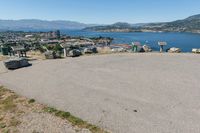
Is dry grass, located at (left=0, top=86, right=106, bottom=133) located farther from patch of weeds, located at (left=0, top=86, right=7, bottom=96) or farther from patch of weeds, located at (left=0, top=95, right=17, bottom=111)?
patch of weeds, located at (left=0, top=86, right=7, bottom=96)

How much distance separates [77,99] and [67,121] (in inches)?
89.1

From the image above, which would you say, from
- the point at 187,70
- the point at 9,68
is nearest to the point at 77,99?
the point at 187,70

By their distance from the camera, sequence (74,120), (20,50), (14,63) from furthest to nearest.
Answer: (20,50)
(14,63)
(74,120)

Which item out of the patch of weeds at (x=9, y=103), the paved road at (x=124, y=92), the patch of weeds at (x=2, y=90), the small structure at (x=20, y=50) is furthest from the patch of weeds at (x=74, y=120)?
the small structure at (x=20, y=50)

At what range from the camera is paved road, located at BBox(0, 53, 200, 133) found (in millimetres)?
7805

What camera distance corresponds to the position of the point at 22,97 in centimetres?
1109

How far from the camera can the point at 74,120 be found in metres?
8.18

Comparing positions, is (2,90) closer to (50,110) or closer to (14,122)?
(50,110)

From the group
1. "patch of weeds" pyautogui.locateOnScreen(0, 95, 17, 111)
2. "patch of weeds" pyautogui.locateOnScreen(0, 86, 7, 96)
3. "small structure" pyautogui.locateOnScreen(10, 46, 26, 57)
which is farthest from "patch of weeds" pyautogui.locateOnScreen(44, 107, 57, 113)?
"small structure" pyautogui.locateOnScreen(10, 46, 26, 57)

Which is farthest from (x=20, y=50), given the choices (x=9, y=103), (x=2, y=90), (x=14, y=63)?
(x=9, y=103)

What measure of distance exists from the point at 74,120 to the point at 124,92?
3.65 metres

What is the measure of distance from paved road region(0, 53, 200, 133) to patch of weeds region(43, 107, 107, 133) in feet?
0.84

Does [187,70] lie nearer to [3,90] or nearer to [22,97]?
[22,97]

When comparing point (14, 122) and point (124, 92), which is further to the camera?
point (124, 92)
